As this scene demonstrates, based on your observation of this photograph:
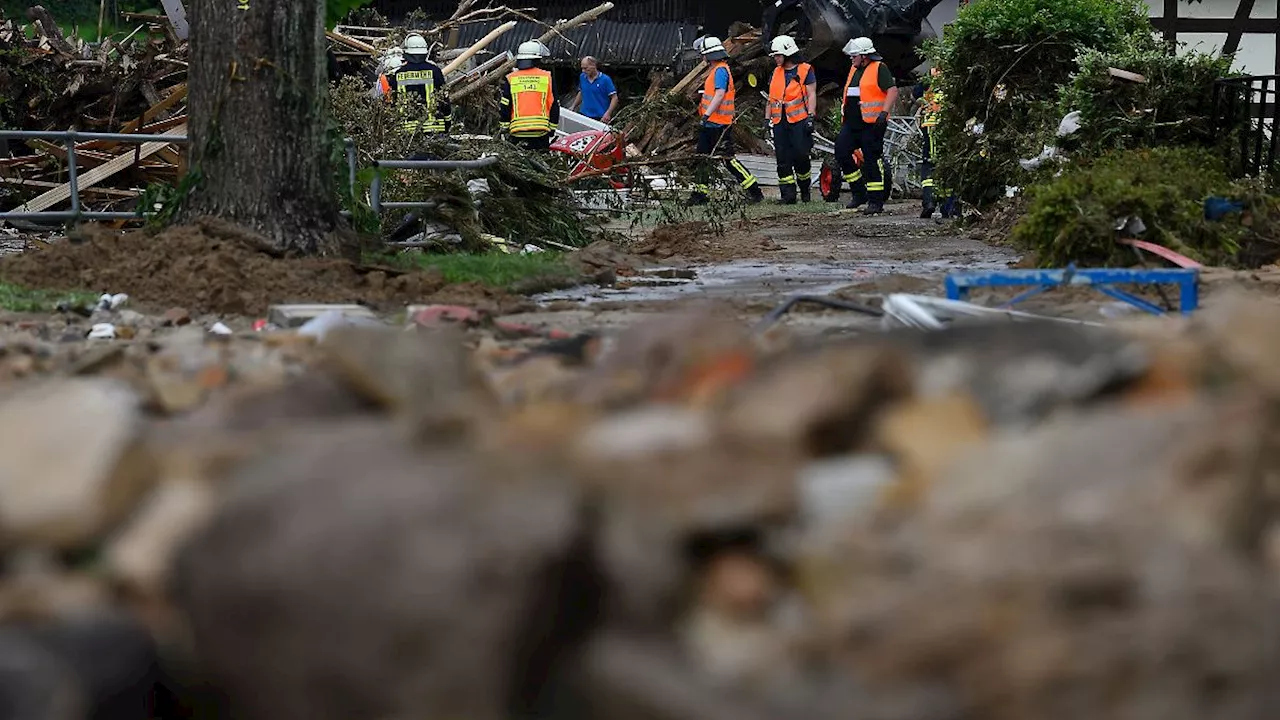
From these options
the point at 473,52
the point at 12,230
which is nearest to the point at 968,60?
the point at 12,230

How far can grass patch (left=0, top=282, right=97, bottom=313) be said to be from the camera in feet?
26.8

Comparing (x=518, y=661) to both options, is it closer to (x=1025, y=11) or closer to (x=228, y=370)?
(x=228, y=370)

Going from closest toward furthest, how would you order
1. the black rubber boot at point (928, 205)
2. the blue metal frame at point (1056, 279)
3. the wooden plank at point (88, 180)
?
the blue metal frame at point (1056, 279) < the wooden plank at point (88, 180) < the black rubber boot at point (928, 205)

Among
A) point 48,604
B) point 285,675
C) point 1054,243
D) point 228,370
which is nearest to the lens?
point 285,675

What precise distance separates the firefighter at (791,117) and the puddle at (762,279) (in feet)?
28.7

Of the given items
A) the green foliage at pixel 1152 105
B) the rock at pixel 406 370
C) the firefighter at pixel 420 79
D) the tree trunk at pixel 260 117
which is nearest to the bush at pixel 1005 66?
the green foliage at pixel 1152 105

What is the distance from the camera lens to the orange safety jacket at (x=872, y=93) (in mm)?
18266

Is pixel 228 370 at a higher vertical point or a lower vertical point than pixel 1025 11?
lower

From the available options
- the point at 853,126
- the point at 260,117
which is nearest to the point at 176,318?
the point at 260,117

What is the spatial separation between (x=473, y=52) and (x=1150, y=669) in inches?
918

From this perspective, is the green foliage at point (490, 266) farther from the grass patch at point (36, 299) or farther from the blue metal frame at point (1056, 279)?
the blue metal frame at point (1056, 279)

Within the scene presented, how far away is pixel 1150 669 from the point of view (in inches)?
94.5

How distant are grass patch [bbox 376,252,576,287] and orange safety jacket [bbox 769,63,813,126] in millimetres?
10094

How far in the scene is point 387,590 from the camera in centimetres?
250
